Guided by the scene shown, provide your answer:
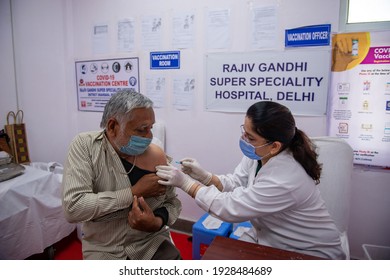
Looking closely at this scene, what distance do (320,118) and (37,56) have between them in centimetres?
277

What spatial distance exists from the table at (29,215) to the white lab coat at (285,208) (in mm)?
1407

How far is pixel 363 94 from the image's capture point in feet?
6.35

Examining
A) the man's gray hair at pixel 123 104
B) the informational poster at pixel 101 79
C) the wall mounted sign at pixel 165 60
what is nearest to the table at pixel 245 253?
the man's gray hair at pixel 123 104

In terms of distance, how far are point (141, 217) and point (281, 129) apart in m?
0.71

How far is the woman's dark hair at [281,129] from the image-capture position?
125 cm

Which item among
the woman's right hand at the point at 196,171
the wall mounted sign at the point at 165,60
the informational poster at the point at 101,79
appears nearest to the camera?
the woman's right hand at the point at 196,171

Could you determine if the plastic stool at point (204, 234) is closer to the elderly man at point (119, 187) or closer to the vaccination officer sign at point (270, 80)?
the elderly man at point (119, 187)

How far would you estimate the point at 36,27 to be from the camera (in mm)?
2893

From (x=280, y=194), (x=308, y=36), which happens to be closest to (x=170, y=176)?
(x=280, y=194)

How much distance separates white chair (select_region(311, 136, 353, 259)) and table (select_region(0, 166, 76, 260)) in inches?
76.1

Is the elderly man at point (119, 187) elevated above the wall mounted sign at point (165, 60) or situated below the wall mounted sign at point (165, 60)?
below

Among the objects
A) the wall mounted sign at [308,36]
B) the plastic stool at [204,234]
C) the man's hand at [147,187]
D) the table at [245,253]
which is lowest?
the plastic stool at [204,234]
